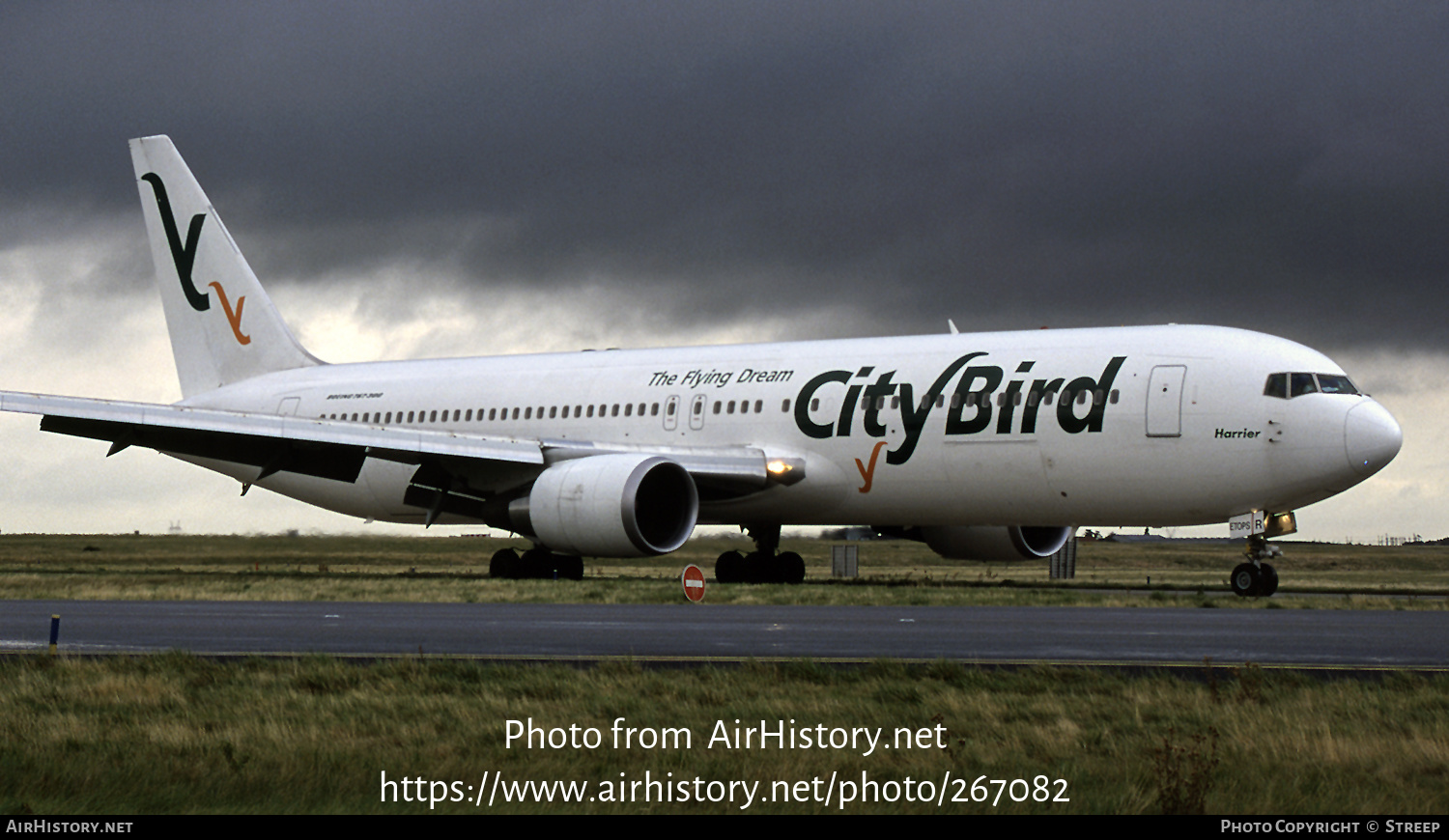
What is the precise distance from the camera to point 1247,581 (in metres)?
26.5

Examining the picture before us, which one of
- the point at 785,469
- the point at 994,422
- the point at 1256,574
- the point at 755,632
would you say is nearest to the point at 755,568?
the point at 785,469

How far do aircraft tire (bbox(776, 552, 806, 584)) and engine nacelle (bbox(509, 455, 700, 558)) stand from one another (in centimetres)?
563

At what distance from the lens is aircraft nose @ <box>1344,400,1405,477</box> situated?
84.7 ft

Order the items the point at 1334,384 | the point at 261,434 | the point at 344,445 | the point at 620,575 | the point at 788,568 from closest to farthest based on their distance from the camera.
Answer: the point at 1334,384 < the point at 344,445 < the point at 261,434 < the point at 788,568 < the point at 620,575

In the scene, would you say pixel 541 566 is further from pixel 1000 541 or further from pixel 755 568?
pixel 1000 541

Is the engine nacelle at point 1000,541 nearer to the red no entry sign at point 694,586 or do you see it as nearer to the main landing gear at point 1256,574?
the main landing gear at point 1256,574

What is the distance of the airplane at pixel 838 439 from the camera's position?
2653 cm

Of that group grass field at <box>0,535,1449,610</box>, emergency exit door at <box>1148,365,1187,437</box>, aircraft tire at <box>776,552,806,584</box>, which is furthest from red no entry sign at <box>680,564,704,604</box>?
aircraft tire at <box>776,552,806,584</box>

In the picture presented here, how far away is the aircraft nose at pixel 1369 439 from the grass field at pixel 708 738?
13488mm

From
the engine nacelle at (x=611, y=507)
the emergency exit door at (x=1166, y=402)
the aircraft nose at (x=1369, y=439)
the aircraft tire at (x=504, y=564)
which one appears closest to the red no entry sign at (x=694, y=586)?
the engine nacelle at (x=611, y=507)

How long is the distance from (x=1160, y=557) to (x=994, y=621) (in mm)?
53826

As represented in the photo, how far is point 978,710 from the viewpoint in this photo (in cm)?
1130

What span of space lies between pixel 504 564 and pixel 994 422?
1060 centimetres

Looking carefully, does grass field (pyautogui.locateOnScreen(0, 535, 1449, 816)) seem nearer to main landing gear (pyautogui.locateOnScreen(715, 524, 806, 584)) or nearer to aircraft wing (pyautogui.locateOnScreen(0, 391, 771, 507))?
aircraft wing (pyautogui.locateOnScreen(0, 391, 771, 507))
